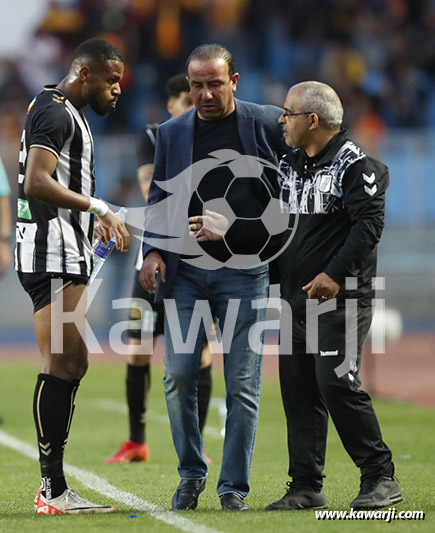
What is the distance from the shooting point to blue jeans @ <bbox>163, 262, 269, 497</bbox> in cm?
579

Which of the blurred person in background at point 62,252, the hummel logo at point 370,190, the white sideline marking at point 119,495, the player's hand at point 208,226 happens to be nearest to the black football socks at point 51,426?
the blurred person in background at point 62,252

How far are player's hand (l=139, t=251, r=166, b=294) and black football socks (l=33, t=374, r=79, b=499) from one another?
2.26ft

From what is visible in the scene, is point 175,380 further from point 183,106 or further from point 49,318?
point 183,106

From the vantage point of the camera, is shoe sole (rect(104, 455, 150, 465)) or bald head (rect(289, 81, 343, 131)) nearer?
bald head (rect(289, 81, 343, 131))

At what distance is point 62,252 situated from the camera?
18.5ft

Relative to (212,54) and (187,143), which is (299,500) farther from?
(212,54)

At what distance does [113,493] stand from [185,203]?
1.87m

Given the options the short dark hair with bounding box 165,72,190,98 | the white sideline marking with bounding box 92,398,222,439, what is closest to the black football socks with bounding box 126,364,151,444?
the white sideline marking with bounding box 92,398,222,439

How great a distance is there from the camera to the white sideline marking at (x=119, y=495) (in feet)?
17.1

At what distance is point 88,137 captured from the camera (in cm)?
576

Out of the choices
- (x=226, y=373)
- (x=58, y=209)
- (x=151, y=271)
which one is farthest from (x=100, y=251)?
(x=226, y=373)

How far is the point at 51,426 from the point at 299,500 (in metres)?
1.40

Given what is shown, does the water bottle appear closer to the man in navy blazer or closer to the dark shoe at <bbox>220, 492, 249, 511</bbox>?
the man in navy blazer

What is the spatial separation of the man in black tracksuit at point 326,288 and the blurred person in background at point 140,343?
80.8 inches
